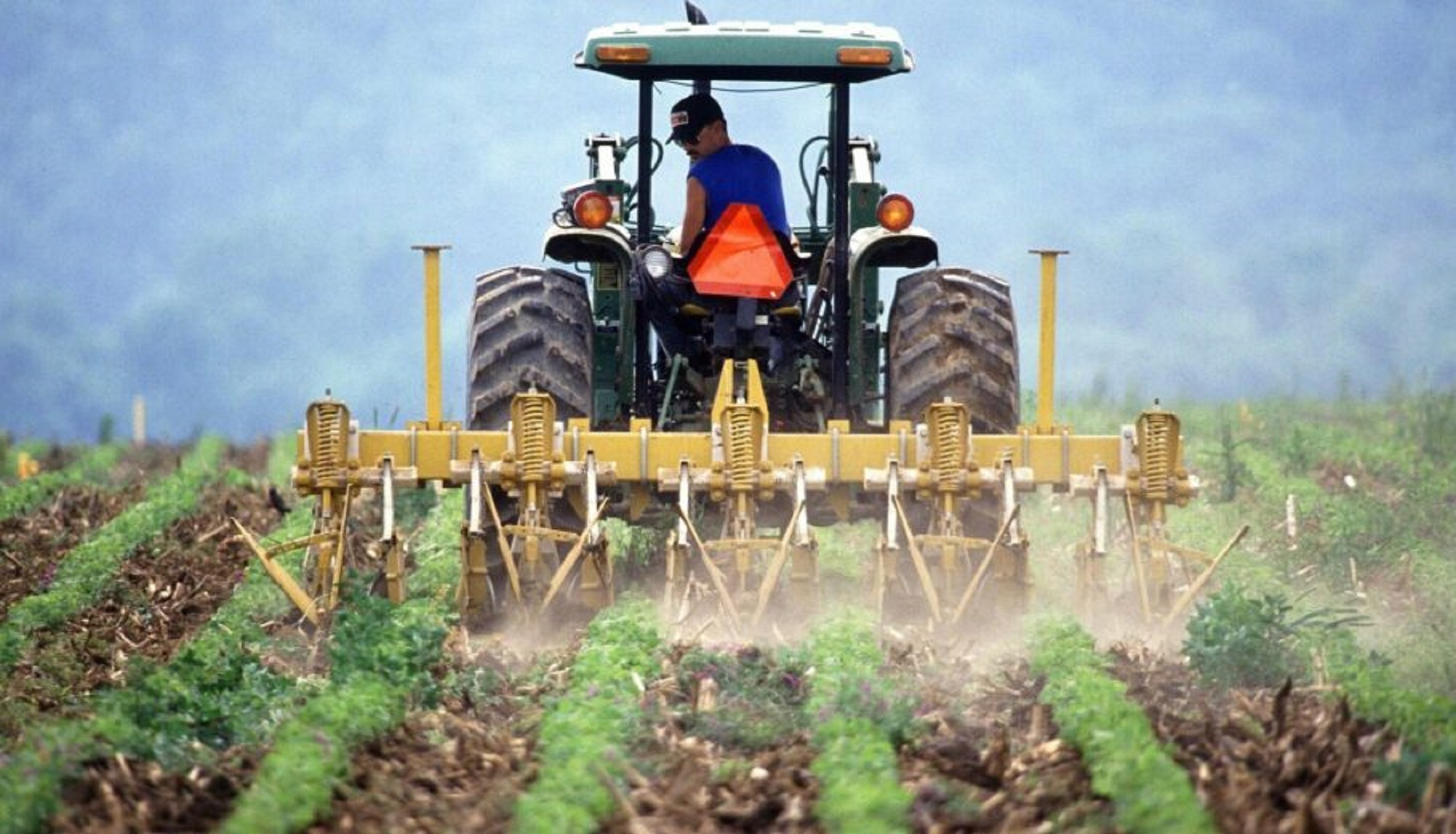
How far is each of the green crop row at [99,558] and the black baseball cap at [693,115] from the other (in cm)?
365

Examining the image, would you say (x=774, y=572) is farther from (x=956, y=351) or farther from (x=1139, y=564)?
(x=956, y=351)

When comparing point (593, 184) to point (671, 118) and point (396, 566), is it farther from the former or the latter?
point (396, 566)

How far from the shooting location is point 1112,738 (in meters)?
7.87

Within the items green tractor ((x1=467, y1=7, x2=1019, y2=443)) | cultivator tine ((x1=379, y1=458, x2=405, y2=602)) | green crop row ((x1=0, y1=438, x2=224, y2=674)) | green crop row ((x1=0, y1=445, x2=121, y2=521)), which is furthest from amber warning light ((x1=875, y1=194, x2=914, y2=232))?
green crop row ((x1=0, y1=445, x2=121, y2=521))

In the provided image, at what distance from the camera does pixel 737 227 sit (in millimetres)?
11727

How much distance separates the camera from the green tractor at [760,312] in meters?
11.6

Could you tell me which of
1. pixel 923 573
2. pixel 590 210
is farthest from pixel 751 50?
pixel 923 573

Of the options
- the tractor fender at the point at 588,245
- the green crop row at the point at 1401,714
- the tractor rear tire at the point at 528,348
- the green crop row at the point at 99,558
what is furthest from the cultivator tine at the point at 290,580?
the green crop row at the point at 1401,714

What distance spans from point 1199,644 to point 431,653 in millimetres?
2845

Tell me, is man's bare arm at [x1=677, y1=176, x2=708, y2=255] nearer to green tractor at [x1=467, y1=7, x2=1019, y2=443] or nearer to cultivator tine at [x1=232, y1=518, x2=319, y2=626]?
green tractor at [x1=467, y1=7, x2=1019, y2=443]

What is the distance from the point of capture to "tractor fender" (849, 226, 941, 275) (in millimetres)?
11680

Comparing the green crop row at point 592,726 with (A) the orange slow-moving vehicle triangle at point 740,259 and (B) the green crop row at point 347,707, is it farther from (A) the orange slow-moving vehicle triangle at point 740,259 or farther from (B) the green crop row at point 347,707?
(A) the orange slow-moving vehicle triangle at point 740,259

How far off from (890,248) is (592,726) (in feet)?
13.7

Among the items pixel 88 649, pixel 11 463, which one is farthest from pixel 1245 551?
pixel 11 463
